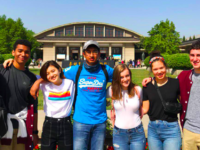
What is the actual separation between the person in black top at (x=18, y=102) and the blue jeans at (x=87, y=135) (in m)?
0.70

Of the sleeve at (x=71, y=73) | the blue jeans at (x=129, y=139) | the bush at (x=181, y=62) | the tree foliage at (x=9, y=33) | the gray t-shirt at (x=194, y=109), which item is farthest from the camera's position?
the tree foliage at (x=9, y=33)

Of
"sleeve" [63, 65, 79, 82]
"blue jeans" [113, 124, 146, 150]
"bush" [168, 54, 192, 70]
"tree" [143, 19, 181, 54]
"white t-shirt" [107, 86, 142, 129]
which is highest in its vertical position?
"tree" [143, 19, 181, 54]

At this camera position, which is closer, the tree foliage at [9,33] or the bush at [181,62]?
the bush at [181,62]

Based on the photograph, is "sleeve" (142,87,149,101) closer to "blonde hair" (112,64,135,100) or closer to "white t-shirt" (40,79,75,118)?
"blonde hair" (112,64,135,100)

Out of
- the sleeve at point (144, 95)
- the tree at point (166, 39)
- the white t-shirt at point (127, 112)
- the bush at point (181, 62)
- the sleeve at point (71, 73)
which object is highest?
the tree at point (166, 39)

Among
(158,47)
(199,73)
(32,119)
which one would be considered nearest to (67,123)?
(32,119)

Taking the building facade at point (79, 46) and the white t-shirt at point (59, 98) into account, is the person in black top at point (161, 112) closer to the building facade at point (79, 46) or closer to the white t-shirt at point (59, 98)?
the white t-shirt at point (59, 98)

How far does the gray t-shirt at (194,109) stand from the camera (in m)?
2.66

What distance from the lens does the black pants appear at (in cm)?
279

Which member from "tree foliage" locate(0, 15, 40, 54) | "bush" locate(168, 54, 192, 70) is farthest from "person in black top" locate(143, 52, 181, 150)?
"tree foliage" locate(0, 15, 40, 54)

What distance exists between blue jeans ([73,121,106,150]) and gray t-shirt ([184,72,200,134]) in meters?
1.23

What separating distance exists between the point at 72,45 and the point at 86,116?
48880 mm

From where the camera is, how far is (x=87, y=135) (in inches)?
112

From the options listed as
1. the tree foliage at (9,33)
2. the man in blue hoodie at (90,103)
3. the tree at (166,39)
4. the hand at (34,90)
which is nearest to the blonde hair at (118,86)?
the man in blue hoodie at (90,103)
